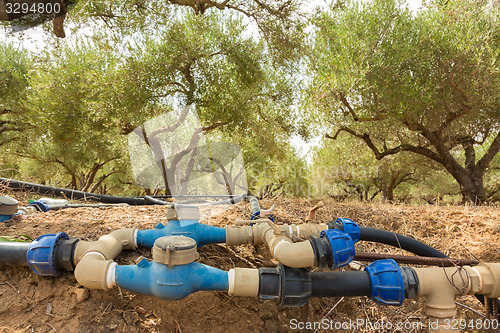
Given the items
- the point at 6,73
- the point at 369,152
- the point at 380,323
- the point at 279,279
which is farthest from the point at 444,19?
the point at 6,73

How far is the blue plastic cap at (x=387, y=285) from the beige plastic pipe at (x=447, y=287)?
173mm

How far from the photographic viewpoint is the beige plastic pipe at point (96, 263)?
1.70 meters

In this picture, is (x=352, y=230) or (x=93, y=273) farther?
(x=352, y=230)

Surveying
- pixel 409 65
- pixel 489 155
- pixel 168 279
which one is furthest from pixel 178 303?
pixel 489 155

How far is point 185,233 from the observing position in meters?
2.28

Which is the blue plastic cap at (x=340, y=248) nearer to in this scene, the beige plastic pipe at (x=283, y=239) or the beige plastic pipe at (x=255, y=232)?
the beige plastic pipe at (x=283, y=239)

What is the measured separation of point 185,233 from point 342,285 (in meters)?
1.30

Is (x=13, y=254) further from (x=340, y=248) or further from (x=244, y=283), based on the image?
(x=340, y=248)

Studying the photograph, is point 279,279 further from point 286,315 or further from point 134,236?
point 134,236

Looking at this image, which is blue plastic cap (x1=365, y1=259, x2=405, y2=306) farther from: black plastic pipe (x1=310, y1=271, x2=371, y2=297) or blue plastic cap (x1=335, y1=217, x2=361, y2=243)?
blue plastic cap (x1=335, y1=217, x2=361, y2=243)

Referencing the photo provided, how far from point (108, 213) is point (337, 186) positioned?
19010 mm

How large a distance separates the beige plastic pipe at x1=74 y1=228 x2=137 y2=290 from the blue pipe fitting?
6 cm

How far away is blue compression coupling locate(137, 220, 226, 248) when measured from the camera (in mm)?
2297

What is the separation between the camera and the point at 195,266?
1756 millimetres
